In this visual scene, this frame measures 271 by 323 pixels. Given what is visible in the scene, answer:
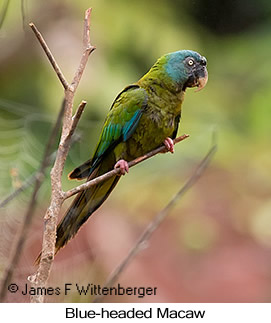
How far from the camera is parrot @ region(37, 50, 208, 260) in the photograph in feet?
1.76

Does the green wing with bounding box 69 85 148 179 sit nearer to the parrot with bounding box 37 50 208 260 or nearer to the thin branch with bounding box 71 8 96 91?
the parrot with bounding box 37 50 208 260

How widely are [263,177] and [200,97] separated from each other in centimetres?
33

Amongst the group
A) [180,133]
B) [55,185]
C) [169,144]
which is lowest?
[55,185]

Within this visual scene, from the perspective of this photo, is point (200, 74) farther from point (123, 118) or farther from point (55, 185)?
point (55, 185)

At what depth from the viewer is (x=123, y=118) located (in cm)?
58

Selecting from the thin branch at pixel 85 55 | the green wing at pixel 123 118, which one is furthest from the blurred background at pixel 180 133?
the thin branch at pixel 85 55

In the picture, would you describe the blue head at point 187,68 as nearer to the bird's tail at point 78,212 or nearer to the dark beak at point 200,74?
the dark beak at point 200,74

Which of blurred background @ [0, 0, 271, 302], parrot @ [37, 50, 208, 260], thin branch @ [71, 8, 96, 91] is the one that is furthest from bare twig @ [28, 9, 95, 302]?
blurred background @ [0, 0, 271, 302]

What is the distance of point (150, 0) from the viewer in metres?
1.46

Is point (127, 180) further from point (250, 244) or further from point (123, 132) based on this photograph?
point (123, 132)

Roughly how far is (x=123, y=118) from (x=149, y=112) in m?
0.03

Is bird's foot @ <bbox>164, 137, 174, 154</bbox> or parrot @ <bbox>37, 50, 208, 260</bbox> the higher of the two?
parrot @ <bbox>37, 50, 208, 260</bbox>

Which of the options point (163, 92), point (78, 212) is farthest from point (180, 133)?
point (78, 212)
